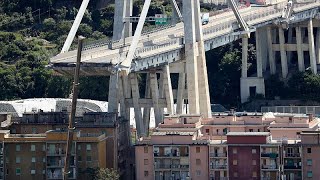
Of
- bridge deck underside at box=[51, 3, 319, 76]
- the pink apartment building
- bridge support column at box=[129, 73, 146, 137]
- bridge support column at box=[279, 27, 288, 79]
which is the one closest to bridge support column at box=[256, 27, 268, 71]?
bridge support column at box=[279, 27, 288, 79]

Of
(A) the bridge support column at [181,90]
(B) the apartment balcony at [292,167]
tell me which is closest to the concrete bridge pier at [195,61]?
(A) the bridge support column at [181,90]

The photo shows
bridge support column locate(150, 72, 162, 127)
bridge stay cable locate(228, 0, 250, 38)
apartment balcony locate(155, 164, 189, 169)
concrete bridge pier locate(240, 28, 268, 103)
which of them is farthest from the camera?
concrete bridge pier locate(240, 28, 268, 103)

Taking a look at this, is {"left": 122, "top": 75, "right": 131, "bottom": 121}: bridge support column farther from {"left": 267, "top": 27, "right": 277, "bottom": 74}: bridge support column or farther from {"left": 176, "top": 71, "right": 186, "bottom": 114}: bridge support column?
{"left": 267, "top": 27, "right": 277, "bottom": 74}: bridge support column

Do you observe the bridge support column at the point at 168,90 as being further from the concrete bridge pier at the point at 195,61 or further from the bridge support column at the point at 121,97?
the bridge support column at the point at 121,97

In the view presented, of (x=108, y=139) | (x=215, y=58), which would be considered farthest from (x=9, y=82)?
(x=108, y=139)

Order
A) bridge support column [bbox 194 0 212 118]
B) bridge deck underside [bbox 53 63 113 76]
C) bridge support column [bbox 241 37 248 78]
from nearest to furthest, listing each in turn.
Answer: bridge deck underside [bbox 53 63 113 76], bridge support column [bbox 194 0 212 118], bridge support column [bbox 241 37 248 78]
